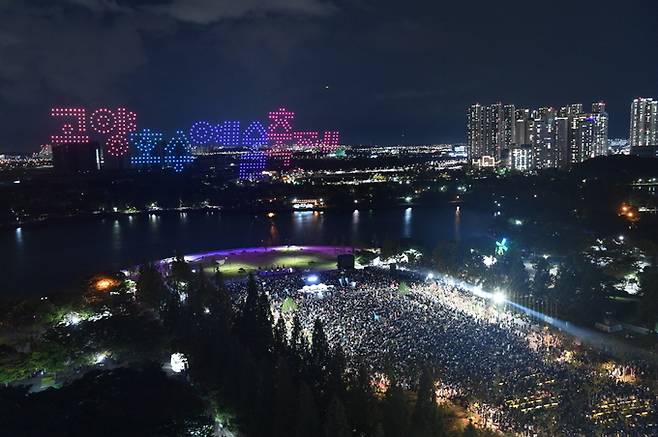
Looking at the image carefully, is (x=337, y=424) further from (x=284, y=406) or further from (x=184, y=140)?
(x=184, y=140)

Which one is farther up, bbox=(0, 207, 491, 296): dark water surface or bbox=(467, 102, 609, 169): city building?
bbox=(467, 102, 609, 169): city building

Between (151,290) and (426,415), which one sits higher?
(426,415)

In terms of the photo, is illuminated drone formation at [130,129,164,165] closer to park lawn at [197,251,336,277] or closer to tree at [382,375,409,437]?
park lawn at [197,251,336,277]

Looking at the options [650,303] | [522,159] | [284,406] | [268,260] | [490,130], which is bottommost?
[268,260]

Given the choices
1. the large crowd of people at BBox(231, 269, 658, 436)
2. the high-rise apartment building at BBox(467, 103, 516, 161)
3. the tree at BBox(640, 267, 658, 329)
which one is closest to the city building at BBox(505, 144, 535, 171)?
the high-rise apartment building at BBox(467, 103, 516, 161)

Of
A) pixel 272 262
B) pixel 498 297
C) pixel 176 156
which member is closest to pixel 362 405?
pixel 498 297

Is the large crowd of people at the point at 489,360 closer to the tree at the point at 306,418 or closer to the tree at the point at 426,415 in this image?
the tree at the point at 426,415
